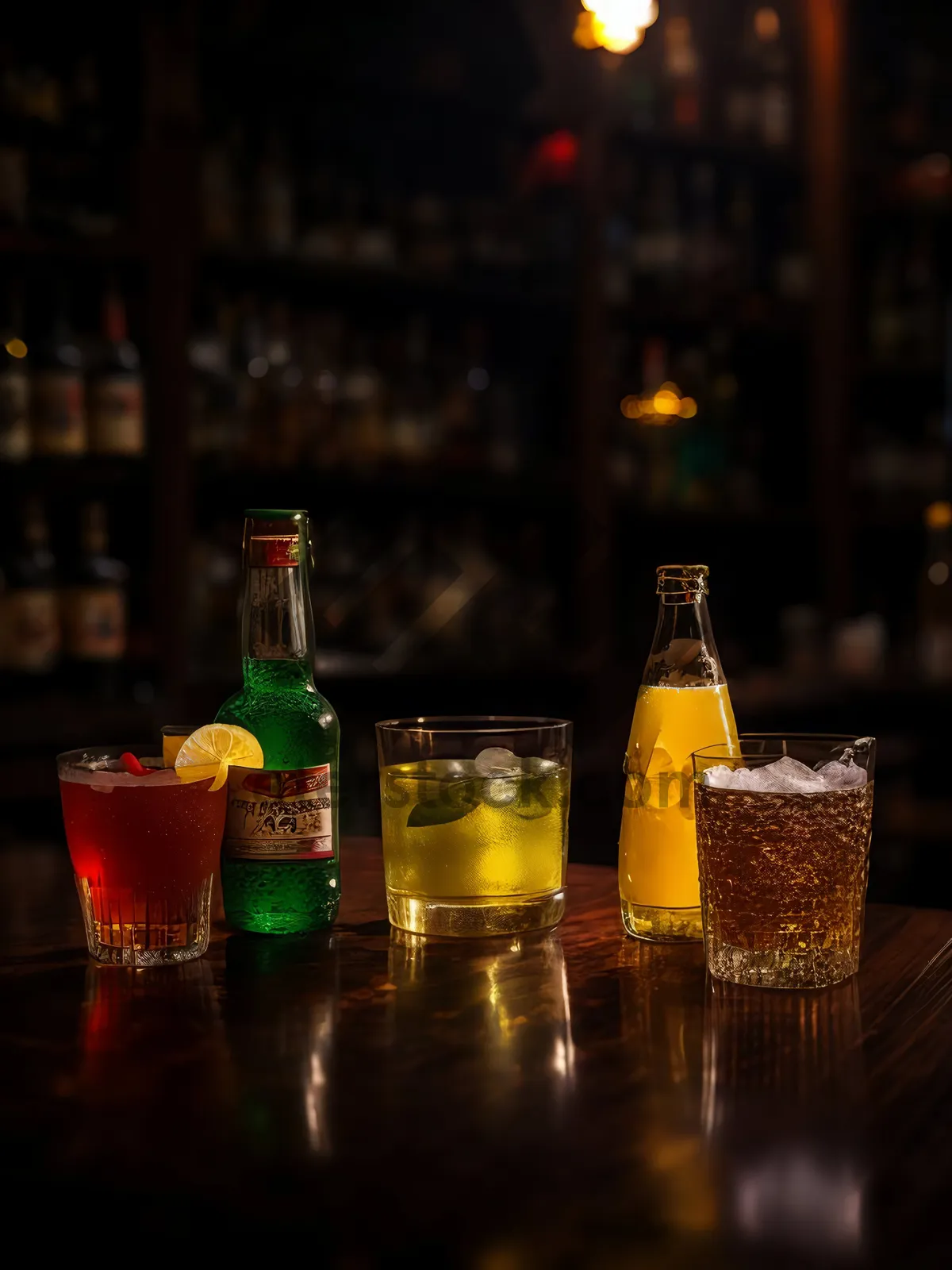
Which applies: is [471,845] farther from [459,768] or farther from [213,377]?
[213,377]

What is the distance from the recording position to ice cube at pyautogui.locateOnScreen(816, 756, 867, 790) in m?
0.65

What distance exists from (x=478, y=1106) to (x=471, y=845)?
24cm

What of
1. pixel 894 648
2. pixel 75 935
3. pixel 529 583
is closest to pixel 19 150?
pixel 529 583

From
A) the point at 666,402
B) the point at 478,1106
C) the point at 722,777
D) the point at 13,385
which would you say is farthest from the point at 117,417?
the point at 478,1106

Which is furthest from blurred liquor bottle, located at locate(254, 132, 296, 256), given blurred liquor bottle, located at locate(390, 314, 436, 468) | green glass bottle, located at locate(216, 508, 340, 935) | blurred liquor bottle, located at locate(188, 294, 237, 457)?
green glass bottle, located at locate(216, 508, 340, 935)

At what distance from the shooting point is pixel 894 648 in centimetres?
340

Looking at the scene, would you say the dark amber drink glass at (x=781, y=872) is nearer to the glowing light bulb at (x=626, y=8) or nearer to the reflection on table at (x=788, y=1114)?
the reflection on table at (x=788, y=1114)

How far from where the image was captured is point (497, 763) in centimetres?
74

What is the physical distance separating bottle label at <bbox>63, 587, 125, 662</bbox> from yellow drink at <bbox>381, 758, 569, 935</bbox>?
1.46 metres

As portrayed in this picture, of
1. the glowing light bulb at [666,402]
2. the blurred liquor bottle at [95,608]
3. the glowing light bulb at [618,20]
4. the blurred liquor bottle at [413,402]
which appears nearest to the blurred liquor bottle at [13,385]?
the blurred liquor bottle at [95,608]

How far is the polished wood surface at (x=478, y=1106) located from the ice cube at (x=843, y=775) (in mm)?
95

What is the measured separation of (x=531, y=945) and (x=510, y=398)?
2.08m

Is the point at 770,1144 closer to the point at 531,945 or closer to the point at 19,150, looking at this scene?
the point at 531,945

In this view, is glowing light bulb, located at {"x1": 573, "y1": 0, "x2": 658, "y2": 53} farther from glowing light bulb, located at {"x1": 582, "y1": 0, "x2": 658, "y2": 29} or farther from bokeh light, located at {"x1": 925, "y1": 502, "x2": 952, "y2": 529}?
bokeh light, located at {"x1": 925, "y1": 502, "x2": 952, "y2": 529}
